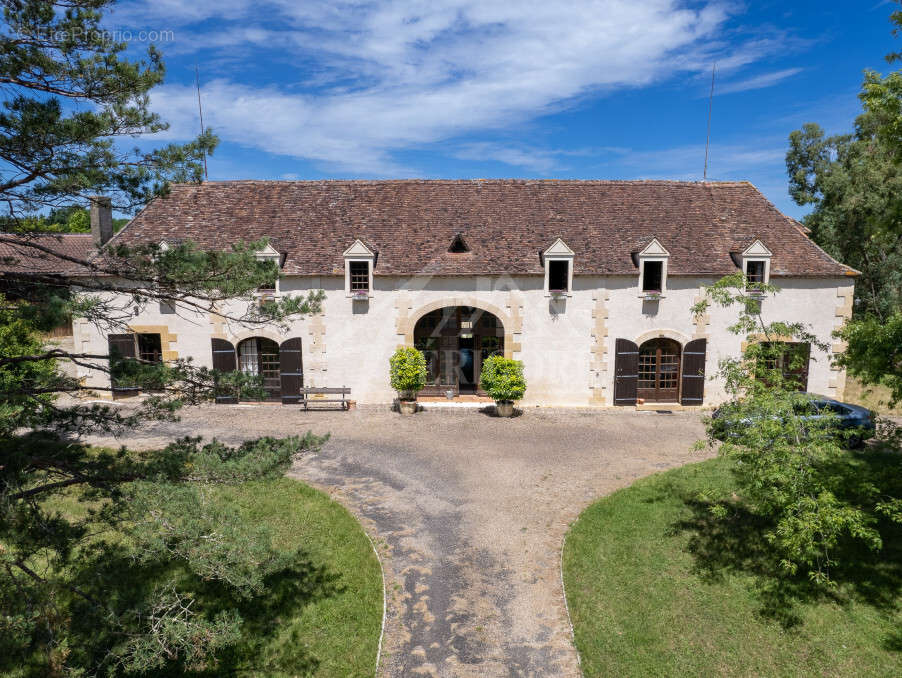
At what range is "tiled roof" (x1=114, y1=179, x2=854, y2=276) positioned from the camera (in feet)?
66.7

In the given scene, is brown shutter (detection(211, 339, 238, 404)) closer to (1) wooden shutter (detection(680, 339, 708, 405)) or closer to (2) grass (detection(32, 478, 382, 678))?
(2) grass (detection(32, 478, 382, 678))

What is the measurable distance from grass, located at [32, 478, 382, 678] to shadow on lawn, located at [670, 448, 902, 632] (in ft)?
20.3

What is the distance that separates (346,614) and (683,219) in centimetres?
1975

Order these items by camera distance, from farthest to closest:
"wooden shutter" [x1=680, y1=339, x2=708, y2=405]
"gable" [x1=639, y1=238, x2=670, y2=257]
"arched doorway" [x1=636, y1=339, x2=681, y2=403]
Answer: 1. "arched doorway" [x1=636, y1=339, x2=681, y2=403]
2. "wooden shutter" [x1=680, y1=339, x2=708, y2=405]
3. "gable" [x1=639, y1=238, x2=670, y2=257]

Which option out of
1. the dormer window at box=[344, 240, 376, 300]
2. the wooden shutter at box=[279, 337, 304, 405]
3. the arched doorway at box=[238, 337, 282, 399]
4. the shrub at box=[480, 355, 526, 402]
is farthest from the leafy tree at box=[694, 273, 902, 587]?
the arched doorway at box=[238, 337, 282, 399]

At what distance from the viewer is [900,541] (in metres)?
10.5

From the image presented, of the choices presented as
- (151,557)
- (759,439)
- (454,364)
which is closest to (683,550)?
(759,439)

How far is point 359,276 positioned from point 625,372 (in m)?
11.0

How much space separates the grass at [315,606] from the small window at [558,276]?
12.3m

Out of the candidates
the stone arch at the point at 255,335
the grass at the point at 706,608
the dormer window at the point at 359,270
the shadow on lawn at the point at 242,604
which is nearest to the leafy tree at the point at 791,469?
the grass at the point at 706,608

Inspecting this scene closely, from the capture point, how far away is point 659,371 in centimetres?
2094

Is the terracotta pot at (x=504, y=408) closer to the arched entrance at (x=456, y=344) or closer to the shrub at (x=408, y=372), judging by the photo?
the arched entrance at (x=456, y=344)

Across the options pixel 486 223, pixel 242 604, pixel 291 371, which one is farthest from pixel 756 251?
pixel 242 604

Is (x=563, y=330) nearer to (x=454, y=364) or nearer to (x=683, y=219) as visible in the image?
(x=454, y=364)
